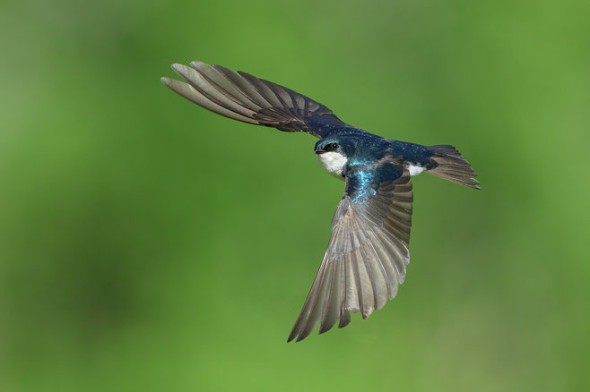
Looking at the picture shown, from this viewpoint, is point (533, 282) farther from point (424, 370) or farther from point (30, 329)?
point (30, 329)

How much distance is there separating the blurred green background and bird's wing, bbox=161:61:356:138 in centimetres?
69

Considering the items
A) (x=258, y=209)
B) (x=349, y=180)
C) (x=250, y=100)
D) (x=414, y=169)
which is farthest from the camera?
(x=258, y=209)

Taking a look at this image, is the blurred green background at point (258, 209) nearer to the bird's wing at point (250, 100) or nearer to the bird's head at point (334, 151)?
the bird's wing at point (250, 100)

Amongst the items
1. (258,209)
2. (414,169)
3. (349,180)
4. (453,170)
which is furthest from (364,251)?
(258,209)

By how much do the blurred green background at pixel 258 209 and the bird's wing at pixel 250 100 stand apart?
69 centimetres

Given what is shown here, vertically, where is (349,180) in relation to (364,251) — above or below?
above

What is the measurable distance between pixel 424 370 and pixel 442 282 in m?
0.28

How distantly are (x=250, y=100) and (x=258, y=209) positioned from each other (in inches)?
33.0

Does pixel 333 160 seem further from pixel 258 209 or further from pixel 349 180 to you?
pixel 258 209

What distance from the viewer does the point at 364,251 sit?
2.56 meters

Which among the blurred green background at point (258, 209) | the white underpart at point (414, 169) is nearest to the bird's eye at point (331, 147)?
the white underpart at point (414, 169)

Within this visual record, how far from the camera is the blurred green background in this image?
3816 mm


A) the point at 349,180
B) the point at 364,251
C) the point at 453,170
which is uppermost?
the point at 453,170

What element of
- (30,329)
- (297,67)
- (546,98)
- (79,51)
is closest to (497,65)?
(546,98)
